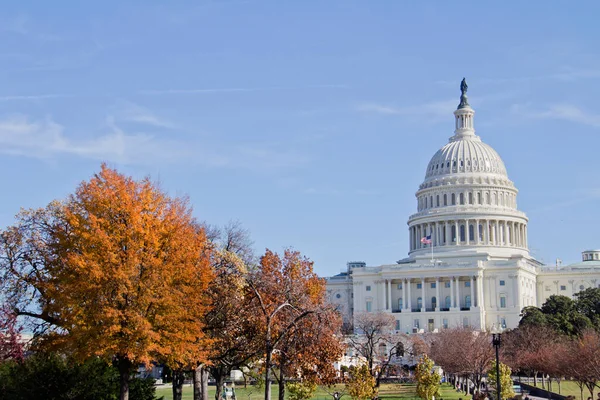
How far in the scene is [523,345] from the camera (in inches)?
3903

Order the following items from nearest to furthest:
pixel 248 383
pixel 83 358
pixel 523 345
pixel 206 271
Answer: pixel 83 358, pixel 206 271, pixel 248 383, pixel 523 345

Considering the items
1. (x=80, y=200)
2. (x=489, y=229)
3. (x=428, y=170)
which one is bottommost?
(x=80, y=200)

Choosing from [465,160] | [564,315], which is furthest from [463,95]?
[564,315]

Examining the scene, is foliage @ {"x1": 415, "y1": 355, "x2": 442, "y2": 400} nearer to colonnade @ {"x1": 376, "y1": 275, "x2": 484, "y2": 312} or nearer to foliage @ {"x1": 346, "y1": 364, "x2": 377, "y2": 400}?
foliage @ {"x1": 346, "y1": 364, "x2": 377, "y2": 400}

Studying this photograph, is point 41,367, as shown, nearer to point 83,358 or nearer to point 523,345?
point 83,358

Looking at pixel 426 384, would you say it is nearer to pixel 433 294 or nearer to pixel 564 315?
pixel 564 315

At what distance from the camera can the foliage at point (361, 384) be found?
53.8 m

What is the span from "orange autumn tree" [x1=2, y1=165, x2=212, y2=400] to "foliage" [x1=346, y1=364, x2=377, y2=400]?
12778mm

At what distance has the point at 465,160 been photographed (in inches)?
6531

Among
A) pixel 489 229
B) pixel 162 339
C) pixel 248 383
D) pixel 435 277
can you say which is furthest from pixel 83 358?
pixel 489 229

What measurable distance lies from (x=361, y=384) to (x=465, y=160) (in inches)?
4580

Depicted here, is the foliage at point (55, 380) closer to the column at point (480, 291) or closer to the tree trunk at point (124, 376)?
the tree trunk at point (124, 376)

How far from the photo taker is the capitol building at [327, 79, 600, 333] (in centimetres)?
14800

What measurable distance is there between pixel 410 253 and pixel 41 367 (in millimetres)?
129061
